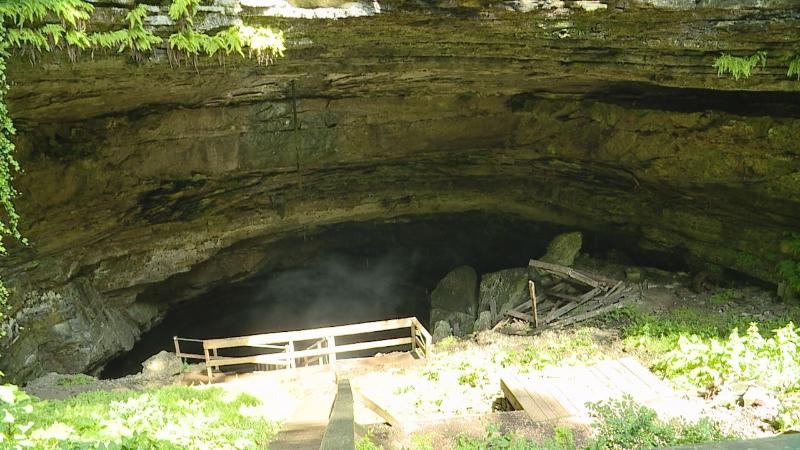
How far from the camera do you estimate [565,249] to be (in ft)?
48.7

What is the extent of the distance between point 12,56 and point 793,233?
44.7 feet

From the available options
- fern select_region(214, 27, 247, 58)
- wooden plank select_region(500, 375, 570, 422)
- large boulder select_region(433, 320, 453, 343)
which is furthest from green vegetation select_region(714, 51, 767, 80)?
large boulder select_region(433, 320, 453, 343)

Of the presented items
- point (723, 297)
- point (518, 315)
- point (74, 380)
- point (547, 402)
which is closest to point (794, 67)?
point (723, 297)

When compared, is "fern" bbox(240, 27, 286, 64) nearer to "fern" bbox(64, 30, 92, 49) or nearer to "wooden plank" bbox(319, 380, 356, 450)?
"fern" bbox(64, 30, 92, 49)

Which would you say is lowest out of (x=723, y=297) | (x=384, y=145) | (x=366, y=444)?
(x=723, y=297)

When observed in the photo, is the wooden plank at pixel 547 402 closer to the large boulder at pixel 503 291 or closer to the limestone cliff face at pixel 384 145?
the limestone cliff face at pixel 384 145

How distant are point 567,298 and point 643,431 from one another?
8.00 meters

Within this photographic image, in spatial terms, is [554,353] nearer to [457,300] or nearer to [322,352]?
[322,352]

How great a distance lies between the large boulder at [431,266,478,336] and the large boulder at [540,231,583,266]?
280cm

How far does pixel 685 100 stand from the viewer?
1110 cm

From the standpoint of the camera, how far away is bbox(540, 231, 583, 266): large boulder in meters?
14.7

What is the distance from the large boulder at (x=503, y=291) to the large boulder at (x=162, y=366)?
25.6ft

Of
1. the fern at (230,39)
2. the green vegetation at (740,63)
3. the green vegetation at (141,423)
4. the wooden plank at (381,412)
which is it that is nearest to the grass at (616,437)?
the wooden plank at (381,412)

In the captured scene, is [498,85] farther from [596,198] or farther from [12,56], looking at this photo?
[12,56]
